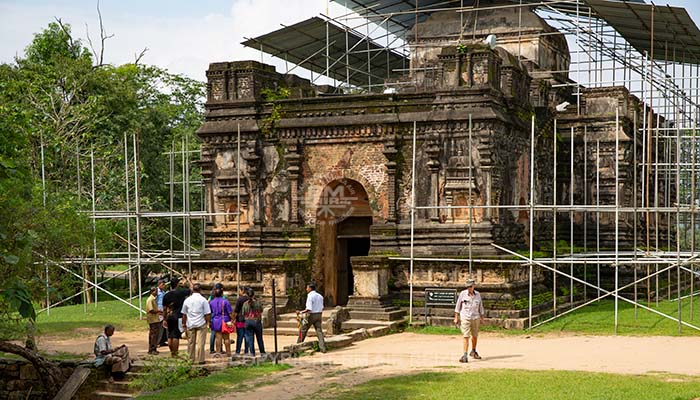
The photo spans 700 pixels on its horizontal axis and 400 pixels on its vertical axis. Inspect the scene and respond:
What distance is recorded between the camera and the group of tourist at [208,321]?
53.0 feet

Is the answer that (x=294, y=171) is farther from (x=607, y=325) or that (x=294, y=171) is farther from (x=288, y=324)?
(x=607, y=325)

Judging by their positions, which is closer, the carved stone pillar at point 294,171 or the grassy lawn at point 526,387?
the grassy lawn at point 526,387

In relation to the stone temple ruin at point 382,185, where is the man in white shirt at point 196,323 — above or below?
below

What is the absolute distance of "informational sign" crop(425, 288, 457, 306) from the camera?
818 inches

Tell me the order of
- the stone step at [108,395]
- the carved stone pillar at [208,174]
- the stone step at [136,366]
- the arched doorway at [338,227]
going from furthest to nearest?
the carved stone pillar at [208,174], the arched doorway at [338,227], the stone step at [136,366], the stone step at [108,395]

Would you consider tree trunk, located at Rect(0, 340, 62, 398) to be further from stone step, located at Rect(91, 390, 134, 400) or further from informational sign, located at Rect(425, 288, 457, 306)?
informational sign, located at Rect(425, 288, 457, 306)

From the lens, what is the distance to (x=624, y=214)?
27.1 metres

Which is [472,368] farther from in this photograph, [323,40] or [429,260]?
[323,40]

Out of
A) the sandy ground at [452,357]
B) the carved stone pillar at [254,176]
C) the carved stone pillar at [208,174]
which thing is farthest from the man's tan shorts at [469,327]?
the carved stone pillar at [208,174]

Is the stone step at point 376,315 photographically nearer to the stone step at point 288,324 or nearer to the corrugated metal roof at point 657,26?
the stone step at point 288,324

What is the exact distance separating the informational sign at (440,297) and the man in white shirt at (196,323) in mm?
6083

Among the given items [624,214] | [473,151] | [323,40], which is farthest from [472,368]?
[323,40]

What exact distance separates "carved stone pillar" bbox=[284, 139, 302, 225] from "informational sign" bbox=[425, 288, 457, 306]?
3713mm

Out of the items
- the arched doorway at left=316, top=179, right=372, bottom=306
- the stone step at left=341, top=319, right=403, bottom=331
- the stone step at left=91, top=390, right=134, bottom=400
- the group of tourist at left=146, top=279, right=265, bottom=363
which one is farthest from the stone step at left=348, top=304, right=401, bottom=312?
the stone step at left=91, top=390, right=134, bottom=400
